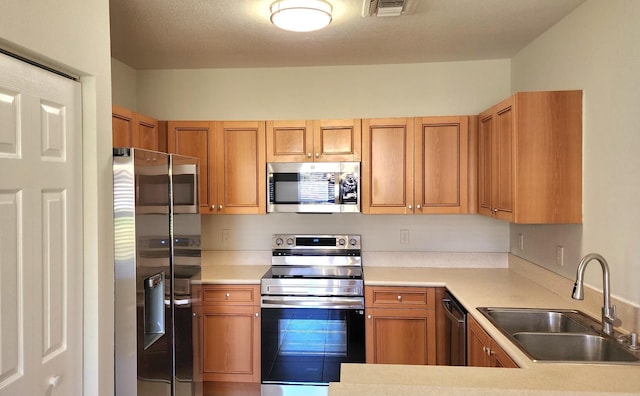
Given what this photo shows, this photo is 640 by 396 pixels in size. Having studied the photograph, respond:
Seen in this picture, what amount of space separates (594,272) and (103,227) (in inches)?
95.7

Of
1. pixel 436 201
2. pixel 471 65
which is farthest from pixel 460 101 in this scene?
pixel 436 201

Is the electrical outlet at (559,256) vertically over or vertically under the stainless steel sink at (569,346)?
over

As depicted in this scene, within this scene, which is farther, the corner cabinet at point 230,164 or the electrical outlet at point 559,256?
the corner cabinet at point 230,164

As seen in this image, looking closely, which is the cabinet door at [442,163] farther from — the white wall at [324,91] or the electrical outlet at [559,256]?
the electrical outlet at [559,256]

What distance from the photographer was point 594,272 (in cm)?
226

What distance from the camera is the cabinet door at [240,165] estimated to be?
3.34m

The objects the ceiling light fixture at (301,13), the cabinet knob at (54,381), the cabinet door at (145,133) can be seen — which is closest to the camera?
the cabinet knob at (54,381)

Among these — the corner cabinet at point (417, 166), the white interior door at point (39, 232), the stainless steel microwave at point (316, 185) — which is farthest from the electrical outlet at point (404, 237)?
the white interior door at point (39, 232)

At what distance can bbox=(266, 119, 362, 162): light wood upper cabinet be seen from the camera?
3.30 m

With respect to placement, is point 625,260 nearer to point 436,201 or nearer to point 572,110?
point 572,110

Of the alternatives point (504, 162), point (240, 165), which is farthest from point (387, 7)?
point (240, 165)

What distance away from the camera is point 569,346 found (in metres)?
1.99

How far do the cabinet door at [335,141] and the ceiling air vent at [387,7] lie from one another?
997mm

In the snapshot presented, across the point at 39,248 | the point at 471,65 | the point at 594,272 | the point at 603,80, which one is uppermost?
the point at 471,65
